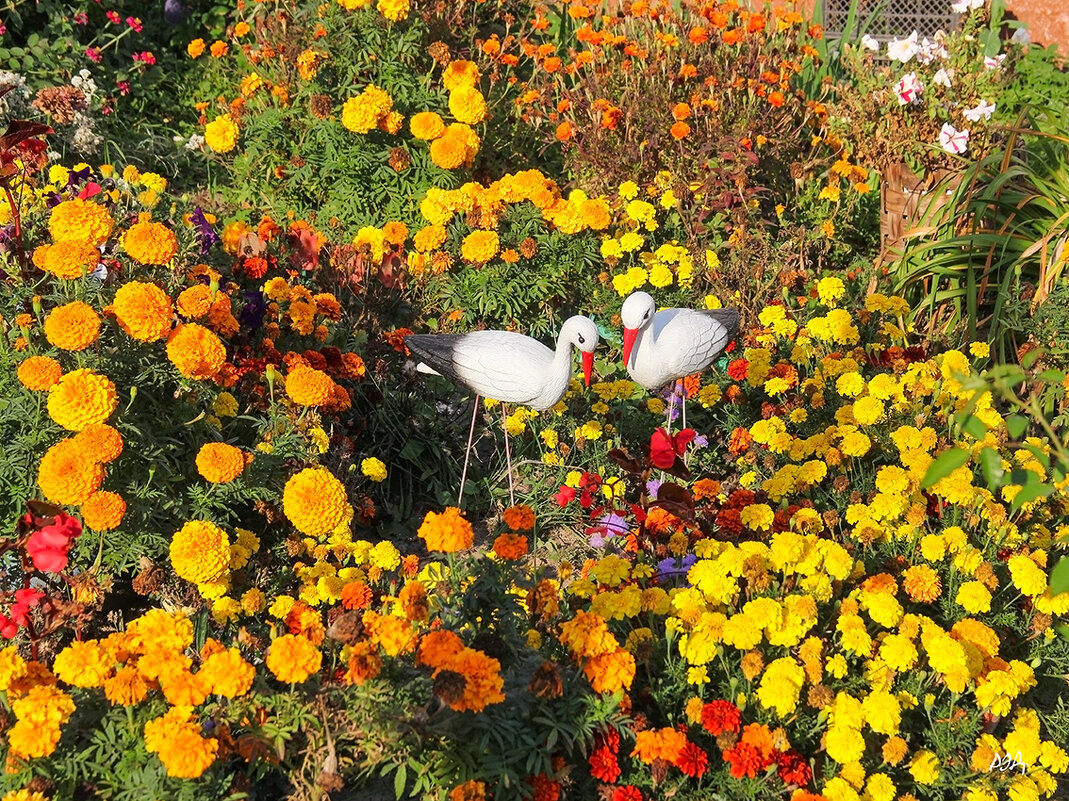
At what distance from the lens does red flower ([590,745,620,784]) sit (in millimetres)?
2078

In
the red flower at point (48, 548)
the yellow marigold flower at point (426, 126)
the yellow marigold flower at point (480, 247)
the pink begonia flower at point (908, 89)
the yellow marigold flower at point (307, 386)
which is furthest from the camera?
the pink begonia flower at point (908, 89)

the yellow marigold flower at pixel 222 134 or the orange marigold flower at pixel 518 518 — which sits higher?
the orange marigold flower at pixel 518 518

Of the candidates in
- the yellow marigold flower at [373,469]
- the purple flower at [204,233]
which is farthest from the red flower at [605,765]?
the purple flower at [204,233]

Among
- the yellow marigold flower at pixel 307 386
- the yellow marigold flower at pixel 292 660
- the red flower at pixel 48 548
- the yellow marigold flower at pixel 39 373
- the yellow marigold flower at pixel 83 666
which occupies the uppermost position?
the red flower at pixel 48 548

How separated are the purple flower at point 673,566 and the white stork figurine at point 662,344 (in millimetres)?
774

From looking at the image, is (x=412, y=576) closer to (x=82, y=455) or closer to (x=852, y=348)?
(x=82, y=455)

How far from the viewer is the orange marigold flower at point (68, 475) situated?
2287 millimetres

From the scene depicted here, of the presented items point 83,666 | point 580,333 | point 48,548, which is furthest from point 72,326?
point 580,333

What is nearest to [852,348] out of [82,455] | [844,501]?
[844,501]

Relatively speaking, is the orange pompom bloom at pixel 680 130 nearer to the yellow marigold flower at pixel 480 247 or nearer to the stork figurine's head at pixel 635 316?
the yellow marigold flower at pixel 480 247

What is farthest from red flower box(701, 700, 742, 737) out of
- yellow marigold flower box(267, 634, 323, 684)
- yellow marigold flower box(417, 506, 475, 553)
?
yellow marigold flower box(267, 634, 323, 684)

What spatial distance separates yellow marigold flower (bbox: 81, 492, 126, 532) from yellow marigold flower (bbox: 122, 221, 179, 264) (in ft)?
2.31

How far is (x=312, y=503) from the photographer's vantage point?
2.51m

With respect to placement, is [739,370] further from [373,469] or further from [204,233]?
[204,233]
